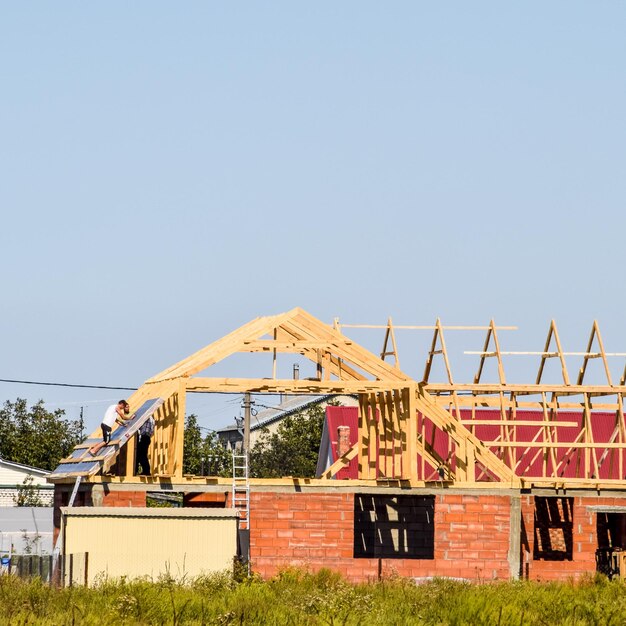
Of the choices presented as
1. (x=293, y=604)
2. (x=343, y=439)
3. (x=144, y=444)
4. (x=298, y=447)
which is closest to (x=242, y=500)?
(x=144, y=444)

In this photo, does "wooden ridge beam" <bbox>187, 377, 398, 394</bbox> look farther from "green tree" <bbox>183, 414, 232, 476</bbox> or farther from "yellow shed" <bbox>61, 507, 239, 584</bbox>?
"green tree" <bbox>183, 414, 232, 476</bbox>

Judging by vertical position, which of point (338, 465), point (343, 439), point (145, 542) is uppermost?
point (343, 439)

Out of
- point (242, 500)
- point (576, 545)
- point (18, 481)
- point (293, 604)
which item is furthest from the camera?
point (18, 481)

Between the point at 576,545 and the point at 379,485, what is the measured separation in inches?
190

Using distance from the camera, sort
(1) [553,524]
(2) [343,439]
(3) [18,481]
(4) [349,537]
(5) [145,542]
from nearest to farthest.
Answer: (5) [145,542] < (4) [349,537] < (1) [553,524] < (2) [343,439] < (3) [18,481]

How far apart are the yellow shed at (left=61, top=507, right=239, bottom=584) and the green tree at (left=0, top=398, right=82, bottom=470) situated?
142 feet

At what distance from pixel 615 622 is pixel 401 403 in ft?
42.1

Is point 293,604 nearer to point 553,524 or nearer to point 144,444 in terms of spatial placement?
point 144,444

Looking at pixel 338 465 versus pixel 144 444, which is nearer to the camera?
pixel 144 444

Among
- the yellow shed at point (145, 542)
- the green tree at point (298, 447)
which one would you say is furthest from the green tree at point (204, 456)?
the yellow shed at point (145, 542)

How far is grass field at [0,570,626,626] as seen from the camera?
20.1m

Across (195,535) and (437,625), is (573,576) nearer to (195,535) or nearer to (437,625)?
(195,535)

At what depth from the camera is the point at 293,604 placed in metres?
22.9

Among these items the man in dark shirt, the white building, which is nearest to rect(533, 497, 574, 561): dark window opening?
the man in dark shirt
